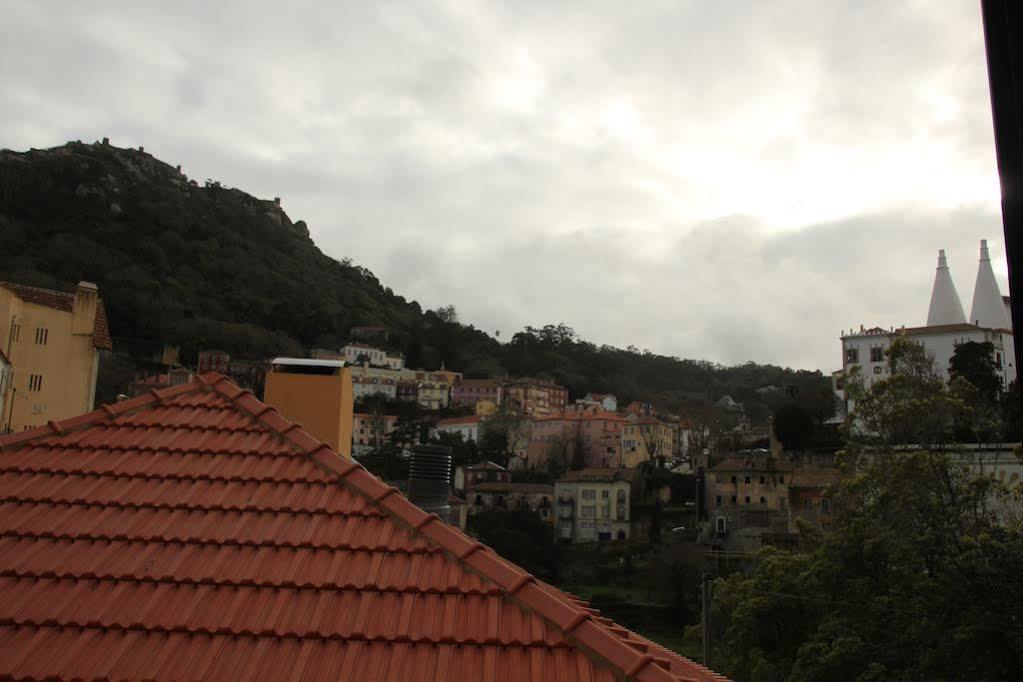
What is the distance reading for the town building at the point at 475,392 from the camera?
105 metres

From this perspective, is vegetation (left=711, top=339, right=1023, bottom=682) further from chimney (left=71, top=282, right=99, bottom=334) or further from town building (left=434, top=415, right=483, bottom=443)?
town building (left=434, top=415, right=483, bottom=443)

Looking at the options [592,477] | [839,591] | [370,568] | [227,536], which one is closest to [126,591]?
[227,536]

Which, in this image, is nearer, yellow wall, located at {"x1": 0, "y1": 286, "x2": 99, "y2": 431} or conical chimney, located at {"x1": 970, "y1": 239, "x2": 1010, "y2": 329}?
yellow wall, located at {"x1": 0, "y1": 286, "x2": 99, "y2": 431}

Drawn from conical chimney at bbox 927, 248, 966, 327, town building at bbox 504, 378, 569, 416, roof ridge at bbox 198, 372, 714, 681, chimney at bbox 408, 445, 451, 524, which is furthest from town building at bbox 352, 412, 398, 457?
roof ridge at bbox 198, 372, 714, 681

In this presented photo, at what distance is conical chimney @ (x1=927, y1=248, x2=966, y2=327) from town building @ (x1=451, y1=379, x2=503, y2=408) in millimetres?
54107

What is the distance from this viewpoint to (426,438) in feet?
285

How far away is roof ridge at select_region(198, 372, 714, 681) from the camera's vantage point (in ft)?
12.2

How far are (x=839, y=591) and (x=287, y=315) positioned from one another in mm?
102134

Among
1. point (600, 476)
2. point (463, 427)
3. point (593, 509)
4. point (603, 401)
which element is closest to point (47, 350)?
point (593, 509)

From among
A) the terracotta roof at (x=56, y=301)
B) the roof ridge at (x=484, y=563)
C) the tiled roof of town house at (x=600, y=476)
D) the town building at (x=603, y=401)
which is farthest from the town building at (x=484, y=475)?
the roof ridge at (x=484, y=563)

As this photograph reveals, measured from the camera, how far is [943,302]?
61562 mm

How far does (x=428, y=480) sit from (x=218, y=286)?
119 meters

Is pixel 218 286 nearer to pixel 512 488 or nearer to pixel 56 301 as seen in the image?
pixel 512 488

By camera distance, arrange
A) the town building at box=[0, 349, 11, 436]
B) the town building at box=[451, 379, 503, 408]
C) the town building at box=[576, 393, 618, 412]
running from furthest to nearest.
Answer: the town building at box=[451, 379, 503, 408], the town building at box=[576, 393, 618, 412], the town building at box=[0, 349, 11, 436]
